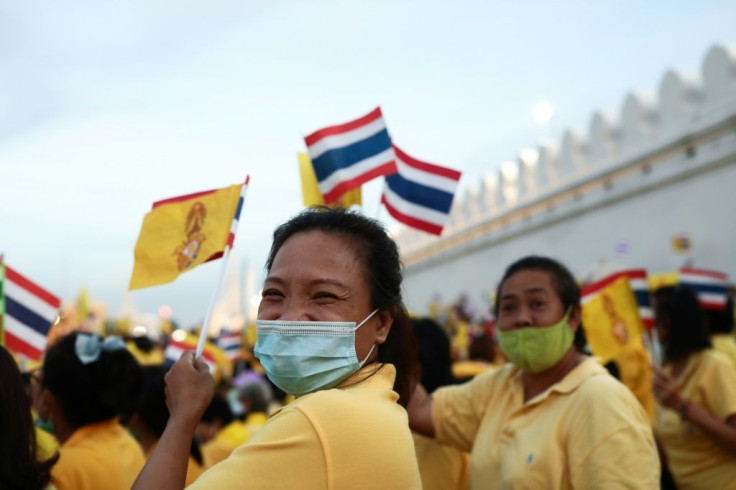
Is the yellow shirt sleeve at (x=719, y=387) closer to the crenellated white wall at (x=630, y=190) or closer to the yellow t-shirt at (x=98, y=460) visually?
the yellow t-shirt at (x=98, y=460)

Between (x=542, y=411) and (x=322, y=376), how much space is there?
1417mm

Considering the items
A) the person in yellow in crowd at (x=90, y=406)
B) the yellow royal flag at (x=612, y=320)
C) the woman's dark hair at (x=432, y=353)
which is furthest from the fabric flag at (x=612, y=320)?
the person in yellow in crowd at (x=90, y=406)

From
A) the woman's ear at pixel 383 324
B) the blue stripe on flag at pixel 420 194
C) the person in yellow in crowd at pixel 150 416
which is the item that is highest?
the blue stripe on flag at pixel 420 194

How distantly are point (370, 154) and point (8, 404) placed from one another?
210 centimetres

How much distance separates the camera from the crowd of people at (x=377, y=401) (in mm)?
1468

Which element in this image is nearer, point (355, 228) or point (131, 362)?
point (355, 228)

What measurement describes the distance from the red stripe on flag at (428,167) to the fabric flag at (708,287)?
7.03ft

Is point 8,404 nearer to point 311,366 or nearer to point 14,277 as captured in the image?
point 311,366

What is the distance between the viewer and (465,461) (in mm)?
3568

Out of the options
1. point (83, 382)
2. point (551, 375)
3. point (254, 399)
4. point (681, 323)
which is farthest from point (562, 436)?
point (254, 399)

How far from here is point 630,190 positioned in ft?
44.5

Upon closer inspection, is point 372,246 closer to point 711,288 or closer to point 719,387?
point 719,387

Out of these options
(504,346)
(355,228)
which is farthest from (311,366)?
(504,346)

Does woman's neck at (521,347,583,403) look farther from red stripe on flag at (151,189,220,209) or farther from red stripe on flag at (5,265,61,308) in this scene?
red stripe on flag at (5,265,61,308)
